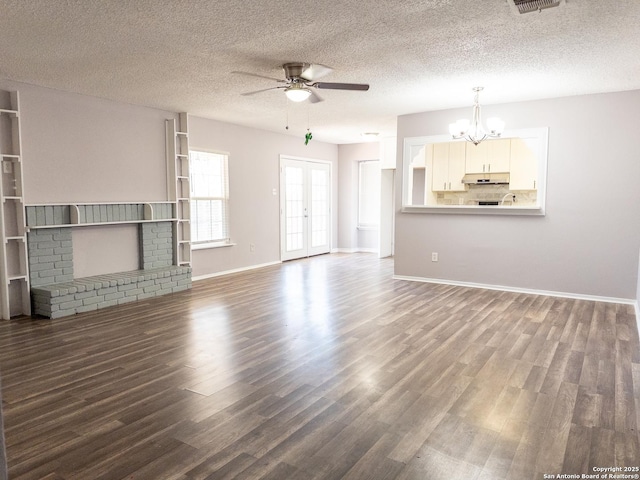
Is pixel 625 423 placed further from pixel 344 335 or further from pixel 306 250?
pixel 306 250

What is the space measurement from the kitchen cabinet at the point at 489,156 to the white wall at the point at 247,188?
11.2 feet

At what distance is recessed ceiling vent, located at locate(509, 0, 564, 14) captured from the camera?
2.78 m

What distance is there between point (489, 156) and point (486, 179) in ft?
1.37

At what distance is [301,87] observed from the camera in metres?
4.12

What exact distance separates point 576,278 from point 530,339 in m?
2.12

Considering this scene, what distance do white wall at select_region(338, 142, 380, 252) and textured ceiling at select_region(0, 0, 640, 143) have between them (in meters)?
4.49

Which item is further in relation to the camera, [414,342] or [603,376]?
[414,342]

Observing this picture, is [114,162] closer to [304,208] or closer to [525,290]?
[304,208]

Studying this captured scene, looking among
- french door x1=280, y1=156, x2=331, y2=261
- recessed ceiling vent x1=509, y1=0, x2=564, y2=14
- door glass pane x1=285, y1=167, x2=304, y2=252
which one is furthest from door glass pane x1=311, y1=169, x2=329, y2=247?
recessed ceiling vent x1=509, y1=0, x2=564, y2=14

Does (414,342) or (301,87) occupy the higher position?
(301,87)

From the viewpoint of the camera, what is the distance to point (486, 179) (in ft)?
25.0

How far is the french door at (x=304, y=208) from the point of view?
28.9 ft

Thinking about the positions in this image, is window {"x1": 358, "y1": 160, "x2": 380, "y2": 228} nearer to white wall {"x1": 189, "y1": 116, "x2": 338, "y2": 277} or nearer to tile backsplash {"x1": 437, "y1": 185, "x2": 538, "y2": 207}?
white wall {"x1": 189, "y1": 116, "x2": 338, "y2": 277}

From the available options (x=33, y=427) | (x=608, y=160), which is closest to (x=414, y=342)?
(x=33, y=427)
